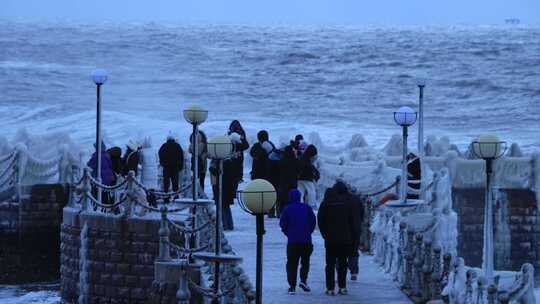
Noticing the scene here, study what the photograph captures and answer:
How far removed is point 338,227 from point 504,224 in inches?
399

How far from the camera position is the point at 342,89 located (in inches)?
3479

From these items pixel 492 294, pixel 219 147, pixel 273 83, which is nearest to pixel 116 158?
pixel 219 147

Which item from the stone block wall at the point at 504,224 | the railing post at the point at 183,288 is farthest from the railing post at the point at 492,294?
the stone block wall at the point at 504,224

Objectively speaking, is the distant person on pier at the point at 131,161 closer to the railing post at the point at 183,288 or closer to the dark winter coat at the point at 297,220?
the railing post at the point at 183,288

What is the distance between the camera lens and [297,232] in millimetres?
15531

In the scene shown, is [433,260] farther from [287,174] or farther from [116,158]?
[116,158]

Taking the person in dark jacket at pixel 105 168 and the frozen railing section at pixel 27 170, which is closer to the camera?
the person in dark jacket at pixel 105 168

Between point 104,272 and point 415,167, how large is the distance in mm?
5034

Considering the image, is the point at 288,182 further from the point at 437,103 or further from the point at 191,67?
the point at 191,67

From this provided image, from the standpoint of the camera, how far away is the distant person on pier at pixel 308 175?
859 inches

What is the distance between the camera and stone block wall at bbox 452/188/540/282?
25.1 m

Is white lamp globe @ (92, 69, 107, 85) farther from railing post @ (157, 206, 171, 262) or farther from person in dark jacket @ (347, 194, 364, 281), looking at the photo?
person in dark jacket @ (347, 194, 364, 281)

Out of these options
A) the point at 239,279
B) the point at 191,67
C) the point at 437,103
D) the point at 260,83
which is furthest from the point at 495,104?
the point at 239,279

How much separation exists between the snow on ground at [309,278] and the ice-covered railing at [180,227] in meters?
0.63
